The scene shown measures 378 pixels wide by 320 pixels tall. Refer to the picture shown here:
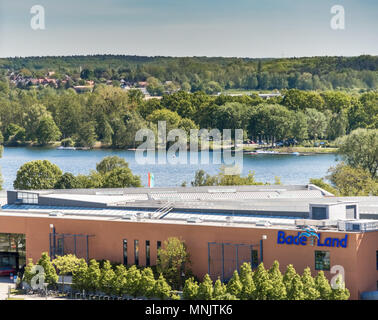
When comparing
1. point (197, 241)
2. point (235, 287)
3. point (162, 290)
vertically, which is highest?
point (197, 241)

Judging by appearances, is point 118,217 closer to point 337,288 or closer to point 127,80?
point 337,288

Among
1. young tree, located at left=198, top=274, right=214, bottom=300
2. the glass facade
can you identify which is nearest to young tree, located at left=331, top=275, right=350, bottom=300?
young tree, located at left=198, top=274, right=214, bottom=300

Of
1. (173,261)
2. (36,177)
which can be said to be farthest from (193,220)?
(36,177)

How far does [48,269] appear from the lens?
20125mm

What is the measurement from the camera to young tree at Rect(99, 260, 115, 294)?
19234mm

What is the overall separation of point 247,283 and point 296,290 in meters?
0.99

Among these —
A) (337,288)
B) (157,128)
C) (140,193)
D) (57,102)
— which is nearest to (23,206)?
Result: (140,193)

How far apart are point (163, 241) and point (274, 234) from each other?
8.56 feet

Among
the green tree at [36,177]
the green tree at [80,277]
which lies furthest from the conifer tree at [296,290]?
the green tree at [36,177]

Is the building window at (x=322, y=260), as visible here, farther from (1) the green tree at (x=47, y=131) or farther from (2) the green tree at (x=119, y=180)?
(1) the green tree at (x=47, y=131)

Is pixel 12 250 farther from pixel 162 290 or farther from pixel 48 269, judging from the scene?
pixel 162 290

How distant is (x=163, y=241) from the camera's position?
19828mm

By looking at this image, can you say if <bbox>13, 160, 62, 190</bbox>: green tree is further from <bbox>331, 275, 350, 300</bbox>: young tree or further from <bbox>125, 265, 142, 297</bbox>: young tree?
<bbox>331, 275, 350, 300</bbox>: young tree
